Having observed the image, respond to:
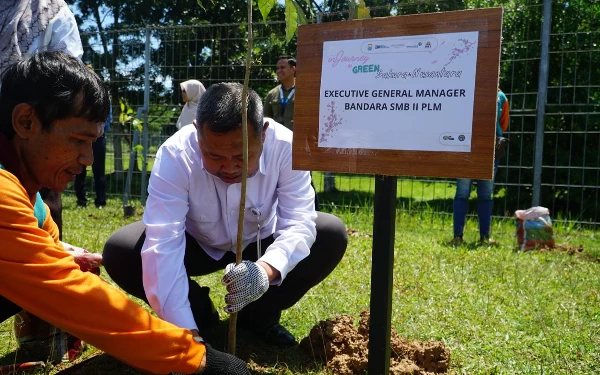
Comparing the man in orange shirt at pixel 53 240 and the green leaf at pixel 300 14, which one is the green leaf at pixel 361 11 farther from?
the man in orange shirt at pixel 53 240

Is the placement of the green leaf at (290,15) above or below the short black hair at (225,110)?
above

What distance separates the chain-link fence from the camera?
621 centimetres

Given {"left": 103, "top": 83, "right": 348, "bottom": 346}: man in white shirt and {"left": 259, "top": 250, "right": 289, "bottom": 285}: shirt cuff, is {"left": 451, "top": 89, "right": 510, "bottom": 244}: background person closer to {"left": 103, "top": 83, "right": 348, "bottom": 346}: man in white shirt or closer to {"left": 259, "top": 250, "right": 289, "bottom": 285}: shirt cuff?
{"left": 103, "top": 83, "right": 348, "bottom": 346}: man in white shirt

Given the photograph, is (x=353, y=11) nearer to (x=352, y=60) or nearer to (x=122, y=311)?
(x=352, y=60)

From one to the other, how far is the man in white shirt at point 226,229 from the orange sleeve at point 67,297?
421 millimetres

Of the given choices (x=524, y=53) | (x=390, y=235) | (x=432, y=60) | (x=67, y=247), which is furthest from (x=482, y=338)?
(x=524, y=53)

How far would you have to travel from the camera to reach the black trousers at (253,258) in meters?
2.56

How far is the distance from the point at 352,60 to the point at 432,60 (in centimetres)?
27

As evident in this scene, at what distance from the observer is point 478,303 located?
127 inches

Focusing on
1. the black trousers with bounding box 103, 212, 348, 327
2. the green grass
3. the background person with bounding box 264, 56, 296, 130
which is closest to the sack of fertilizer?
the green grass

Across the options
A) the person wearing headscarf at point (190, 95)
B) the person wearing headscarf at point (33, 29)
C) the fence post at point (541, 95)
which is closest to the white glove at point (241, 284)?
the person wearing headscarf at point (33, 29)

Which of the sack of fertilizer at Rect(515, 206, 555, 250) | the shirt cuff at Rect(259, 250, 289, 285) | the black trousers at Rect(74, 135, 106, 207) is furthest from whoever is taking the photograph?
the black trousers at Rect(74, 135, 106, 207)

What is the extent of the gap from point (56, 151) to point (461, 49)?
1193 millimetres

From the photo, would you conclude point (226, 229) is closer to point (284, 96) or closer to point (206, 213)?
point (206, 213)
